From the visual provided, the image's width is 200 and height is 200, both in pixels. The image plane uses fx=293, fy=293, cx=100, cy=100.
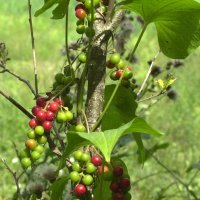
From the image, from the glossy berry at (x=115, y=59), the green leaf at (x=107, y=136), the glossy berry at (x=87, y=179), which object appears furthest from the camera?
the glossy berry at (x=115, y=59)

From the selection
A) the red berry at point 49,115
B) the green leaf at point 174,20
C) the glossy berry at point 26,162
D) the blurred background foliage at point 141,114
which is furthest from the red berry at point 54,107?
the blurred background foliage at point 141,114

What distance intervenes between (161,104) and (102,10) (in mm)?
2822

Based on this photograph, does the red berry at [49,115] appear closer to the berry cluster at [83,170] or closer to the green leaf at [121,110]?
the berry cluster at [83,170]

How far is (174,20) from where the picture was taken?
628 millimetres

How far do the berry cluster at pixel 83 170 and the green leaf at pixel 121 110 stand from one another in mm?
186

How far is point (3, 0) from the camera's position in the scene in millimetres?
7262

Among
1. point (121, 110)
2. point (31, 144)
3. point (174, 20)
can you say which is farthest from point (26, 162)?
point (174, 20)

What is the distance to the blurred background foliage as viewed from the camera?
217 centimetres

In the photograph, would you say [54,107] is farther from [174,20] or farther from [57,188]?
[174,20]

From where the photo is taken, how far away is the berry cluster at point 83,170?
1.87 feet

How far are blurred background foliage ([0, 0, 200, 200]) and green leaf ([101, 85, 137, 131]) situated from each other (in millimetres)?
503

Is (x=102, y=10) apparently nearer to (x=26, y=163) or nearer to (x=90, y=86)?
(x=90, y=86)

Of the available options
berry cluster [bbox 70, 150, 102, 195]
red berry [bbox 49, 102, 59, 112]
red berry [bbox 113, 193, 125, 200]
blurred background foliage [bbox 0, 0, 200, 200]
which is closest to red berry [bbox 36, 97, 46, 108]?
red berry [bbox 49, 102, 59, 112]

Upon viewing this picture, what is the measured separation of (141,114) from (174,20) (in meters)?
1.10
